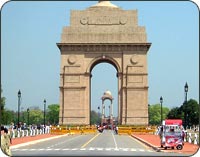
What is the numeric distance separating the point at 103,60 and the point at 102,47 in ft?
7.70

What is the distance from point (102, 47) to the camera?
71938 millimetres

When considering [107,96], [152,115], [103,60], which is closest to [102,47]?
[103,60]

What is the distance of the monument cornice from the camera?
7181cm

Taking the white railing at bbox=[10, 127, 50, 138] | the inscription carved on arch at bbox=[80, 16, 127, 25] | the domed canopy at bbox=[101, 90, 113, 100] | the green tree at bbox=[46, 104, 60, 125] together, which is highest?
the inscription carved on arch at bbox=[80, 16, 127, 25]

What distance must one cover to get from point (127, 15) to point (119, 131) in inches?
714

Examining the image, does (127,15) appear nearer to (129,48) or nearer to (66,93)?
(129,48)

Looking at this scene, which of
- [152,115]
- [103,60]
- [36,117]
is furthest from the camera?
[36,117]

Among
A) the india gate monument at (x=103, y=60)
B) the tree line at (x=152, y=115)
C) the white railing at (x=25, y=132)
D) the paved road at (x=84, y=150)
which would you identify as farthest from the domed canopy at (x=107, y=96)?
the paved road at (x=84, y=150)

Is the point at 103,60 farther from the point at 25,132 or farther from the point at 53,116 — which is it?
the point at 53,116

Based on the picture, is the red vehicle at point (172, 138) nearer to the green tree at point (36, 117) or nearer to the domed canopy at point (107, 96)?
the domed canopy at point (107, 96)

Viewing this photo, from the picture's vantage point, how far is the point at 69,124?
69938 millimetres

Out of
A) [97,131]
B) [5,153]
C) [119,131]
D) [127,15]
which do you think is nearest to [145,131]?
[119,131]

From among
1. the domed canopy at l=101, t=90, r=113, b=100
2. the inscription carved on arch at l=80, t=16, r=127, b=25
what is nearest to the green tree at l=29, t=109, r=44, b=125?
the domed canopy at l=101, t=90, r=113, b=100

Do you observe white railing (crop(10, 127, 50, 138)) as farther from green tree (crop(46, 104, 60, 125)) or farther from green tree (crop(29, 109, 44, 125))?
green tree (crop(29, 109, 44, 125))
